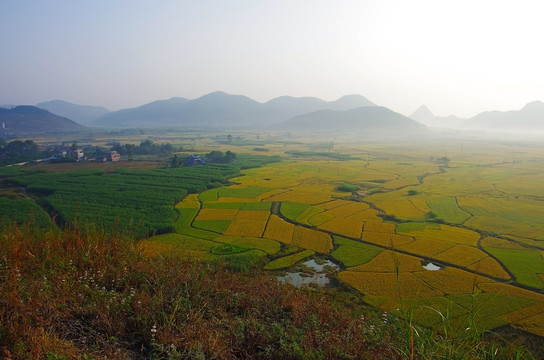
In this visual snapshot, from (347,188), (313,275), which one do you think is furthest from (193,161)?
(313,275)

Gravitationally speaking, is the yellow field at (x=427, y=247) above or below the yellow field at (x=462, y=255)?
above

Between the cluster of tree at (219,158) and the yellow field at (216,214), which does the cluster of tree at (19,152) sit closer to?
the cluster of tree at (219,158)

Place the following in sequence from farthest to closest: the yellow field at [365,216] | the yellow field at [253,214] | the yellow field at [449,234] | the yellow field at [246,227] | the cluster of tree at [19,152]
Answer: the cluster of tree at [19,152] < the yellow field at [253,214] < the yellow field at [365,216] < the yellow field at [246,227] < the yellow field at [449,234]

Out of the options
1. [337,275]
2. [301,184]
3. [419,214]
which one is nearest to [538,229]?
[419,214]

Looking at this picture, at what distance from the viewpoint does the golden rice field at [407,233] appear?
15812mm

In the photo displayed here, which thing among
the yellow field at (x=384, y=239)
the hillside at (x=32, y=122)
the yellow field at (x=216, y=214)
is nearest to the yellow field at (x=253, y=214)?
the yellow field at (x=216, y=214)

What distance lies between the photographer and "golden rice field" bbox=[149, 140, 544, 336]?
15812 millimetres

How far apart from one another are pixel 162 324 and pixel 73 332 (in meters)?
1.21

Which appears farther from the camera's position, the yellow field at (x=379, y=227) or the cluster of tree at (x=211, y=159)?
the cluster of tree at (x=211, y=159)

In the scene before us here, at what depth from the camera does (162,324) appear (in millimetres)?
5273

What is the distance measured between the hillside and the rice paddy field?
165382 millimetres

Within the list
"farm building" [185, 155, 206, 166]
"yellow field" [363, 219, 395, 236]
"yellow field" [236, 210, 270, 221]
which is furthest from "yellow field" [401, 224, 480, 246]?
"farm building" [185, 155, 206, 166]

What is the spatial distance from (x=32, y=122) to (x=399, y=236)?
678 ft

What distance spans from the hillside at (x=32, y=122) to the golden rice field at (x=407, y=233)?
539ft
